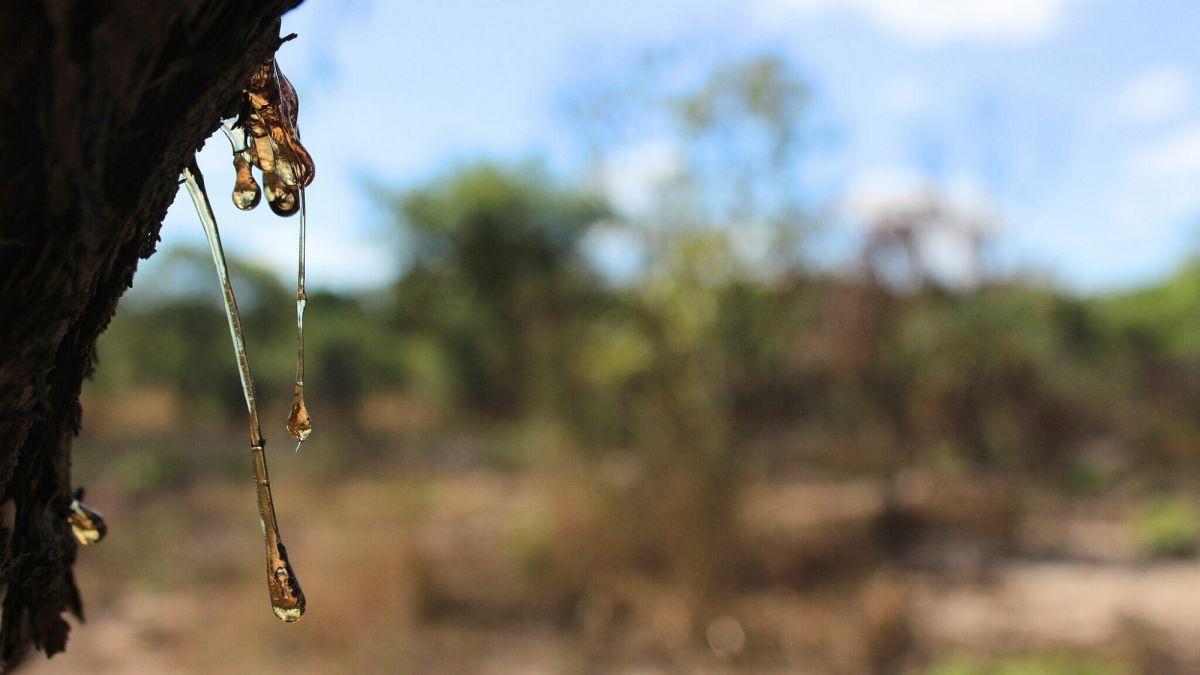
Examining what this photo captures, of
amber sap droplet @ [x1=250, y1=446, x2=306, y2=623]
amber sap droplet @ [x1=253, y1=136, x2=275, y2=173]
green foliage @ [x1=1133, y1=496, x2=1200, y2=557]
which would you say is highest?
green foliage @ [x1=1133, y1=496, x2=1200, y2=557]

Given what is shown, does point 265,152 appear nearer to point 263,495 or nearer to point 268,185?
point 268,185

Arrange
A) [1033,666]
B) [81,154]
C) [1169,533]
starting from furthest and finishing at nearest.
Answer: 1. [1169,533]
2. [1033,666]
3. [81,154]

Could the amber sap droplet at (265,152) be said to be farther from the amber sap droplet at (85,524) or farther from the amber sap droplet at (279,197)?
the amber sap droplet at (85,524)

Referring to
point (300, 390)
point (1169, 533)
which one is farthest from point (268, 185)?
point (1169, 533)

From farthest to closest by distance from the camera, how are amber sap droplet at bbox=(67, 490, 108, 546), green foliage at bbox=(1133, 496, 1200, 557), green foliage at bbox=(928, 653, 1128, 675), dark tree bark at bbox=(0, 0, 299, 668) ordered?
green foliage at bbox=(1133, 496, 1200, 557), green foliage at bbox=(928, 653, 1128, 675), amber sap droplet at bbox=(67, 490, 108, 546), dark tree bark at bbox=(0, 0, 299, 668)

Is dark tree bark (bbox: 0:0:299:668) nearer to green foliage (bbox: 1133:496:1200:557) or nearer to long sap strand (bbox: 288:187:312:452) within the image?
long sap strand (bbox: 288:187:312:452)

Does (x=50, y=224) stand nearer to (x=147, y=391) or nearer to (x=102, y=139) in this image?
(x=102, y=139)

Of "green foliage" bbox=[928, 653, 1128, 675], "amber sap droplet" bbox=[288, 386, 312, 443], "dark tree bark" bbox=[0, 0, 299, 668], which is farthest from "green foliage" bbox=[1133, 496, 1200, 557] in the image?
"dark tree bark" bbox=[0, 0, 299, 668]

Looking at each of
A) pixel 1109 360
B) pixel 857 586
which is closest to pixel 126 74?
pixel 857 586
